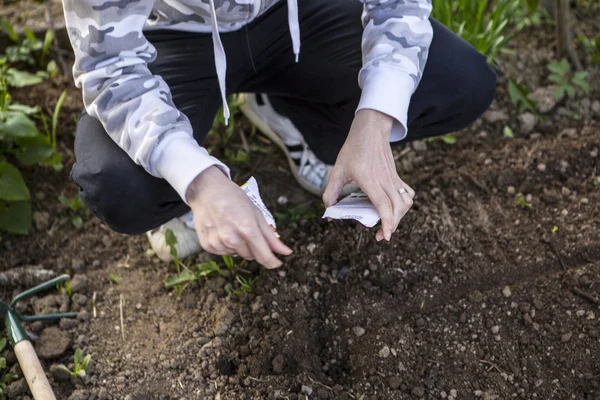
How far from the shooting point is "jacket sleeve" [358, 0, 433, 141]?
4.63 ft

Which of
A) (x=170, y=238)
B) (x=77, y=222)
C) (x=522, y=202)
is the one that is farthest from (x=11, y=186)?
(x=522, y=202)

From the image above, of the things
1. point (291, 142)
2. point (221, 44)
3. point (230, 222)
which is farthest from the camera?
point (291, 142)

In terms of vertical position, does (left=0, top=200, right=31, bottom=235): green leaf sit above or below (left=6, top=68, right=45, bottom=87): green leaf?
below

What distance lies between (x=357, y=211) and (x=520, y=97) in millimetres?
1195

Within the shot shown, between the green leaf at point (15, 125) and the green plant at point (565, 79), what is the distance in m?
1.75

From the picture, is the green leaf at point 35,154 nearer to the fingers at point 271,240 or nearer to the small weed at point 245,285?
the small weed at point 245,285

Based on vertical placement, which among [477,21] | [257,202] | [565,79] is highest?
[257,202]

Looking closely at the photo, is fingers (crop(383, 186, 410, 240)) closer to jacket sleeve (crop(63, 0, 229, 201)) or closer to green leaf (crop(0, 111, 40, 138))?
jacket sleeve (crop(63, 0, 229, 201))

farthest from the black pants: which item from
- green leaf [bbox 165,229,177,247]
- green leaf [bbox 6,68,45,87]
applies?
green leaf [bbox 6,68,45,87]

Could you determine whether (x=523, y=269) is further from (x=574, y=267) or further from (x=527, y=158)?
(x=527, y=158)

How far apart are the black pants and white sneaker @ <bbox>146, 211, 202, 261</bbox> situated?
16 cm

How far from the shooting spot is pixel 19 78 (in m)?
2.14

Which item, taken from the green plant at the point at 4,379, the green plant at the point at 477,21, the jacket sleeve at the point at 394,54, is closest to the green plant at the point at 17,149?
the green plant at the point at 4,379

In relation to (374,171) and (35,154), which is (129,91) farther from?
(35,154)
